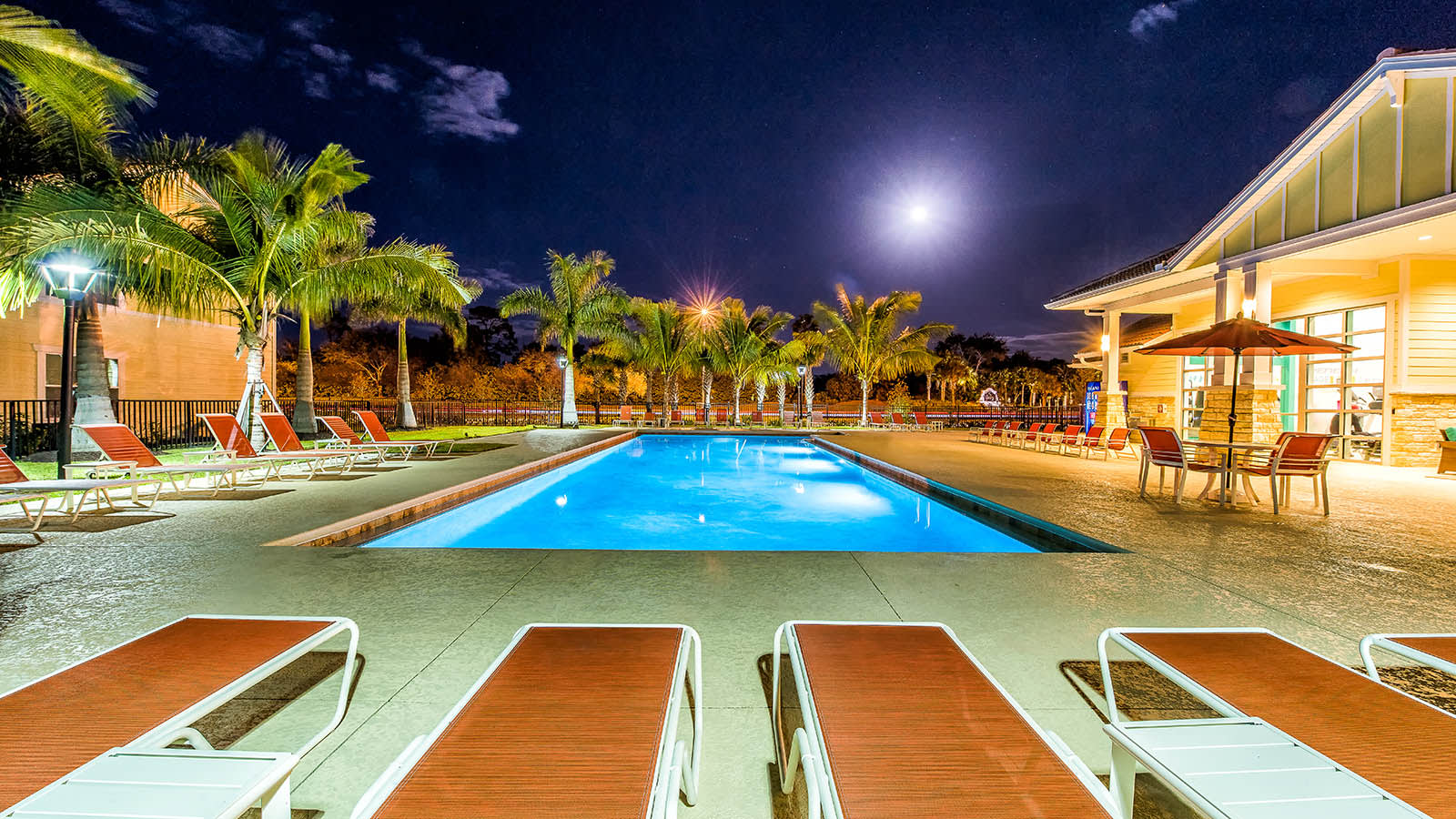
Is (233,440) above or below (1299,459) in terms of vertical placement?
below

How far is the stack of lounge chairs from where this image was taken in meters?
1.21

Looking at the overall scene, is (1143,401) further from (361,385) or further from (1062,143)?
(361,385)

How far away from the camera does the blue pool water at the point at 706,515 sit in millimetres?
6570

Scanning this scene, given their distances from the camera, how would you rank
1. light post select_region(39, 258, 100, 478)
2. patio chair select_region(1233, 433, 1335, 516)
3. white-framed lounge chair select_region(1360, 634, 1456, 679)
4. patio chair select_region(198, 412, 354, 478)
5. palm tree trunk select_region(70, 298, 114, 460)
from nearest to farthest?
1. white-framed lounge chair select_region(1360, 634, 1456, 679)
2. patio chair select_region(1233, 433, 1335, 516)
3. light post select_region(39, 258, 100, 478)
4. patio chair select_region(198, 412, 354, 478)
5. palm tree trunk select_region(70, 298, 114, 460)

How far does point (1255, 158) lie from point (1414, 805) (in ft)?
138

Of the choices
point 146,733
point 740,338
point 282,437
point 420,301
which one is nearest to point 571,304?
point 420,301

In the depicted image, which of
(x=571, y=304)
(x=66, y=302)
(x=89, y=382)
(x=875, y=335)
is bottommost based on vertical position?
(x=89, y=382)

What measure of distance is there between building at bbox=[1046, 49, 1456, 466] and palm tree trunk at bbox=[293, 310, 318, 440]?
61.9ft

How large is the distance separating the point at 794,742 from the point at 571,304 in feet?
65.9

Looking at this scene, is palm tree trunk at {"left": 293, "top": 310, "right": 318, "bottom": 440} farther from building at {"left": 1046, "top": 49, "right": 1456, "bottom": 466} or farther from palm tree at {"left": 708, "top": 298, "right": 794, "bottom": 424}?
building at {"left": 1046, "top": 49, "right": 1456, "bottom": 466}

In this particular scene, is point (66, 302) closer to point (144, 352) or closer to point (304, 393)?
point (304, 393)

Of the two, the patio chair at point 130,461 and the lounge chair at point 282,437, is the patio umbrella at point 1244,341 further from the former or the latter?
the lounge chair at point 282,437

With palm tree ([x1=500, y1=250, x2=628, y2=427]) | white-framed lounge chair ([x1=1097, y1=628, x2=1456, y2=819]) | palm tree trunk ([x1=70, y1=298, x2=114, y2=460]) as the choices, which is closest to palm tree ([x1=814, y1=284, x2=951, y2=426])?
palm tree ([x1=500, y1=250, x2=628, y2=427])

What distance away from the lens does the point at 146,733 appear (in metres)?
1.43
